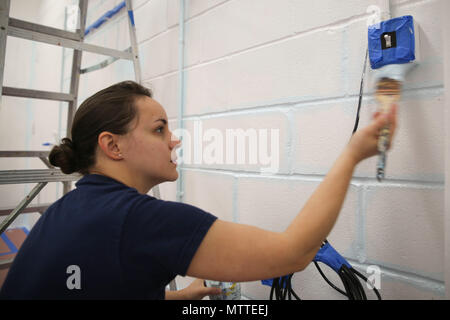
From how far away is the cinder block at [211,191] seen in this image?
48.4 inches

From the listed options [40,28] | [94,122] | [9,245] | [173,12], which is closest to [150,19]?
[173,12]

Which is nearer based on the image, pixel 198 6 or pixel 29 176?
pixel 29 176

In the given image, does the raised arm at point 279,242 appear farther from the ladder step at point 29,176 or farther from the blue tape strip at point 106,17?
the blue tape strip at point 106,17

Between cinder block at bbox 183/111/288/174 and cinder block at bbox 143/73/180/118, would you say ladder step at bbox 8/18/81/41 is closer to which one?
cinder block at bbox 143/73/180/118

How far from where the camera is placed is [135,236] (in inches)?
22.9

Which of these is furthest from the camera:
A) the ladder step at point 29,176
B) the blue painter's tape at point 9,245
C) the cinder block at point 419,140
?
the blue painter's tape at point 9,245

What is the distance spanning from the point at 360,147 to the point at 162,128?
52cm

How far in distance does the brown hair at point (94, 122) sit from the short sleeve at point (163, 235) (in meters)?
0.29

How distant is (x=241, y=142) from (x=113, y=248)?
0.70 m

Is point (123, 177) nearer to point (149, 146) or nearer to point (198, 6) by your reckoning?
point (149, 146)

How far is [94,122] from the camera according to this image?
79cm

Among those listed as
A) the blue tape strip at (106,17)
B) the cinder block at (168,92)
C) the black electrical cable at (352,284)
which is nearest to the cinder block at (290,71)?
the cinder block at (168,92)

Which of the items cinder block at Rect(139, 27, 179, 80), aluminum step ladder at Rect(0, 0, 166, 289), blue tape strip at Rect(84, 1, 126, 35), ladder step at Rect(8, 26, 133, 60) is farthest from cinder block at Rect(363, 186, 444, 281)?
blue tape strip at Rect(84, 1, 126, 35)

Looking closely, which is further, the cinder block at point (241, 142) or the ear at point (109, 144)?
the cinder block at point (241, 142)
